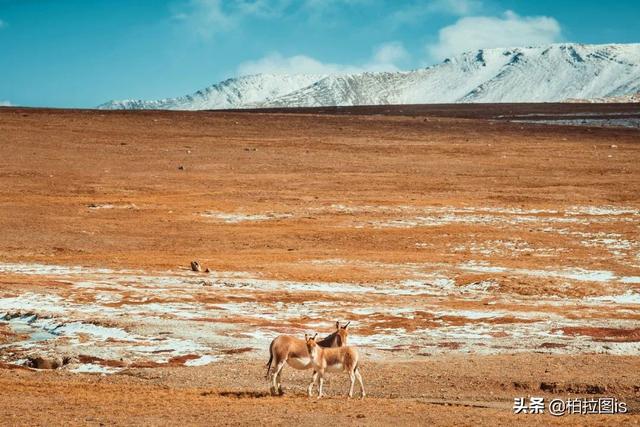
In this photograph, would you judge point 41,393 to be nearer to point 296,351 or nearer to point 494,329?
point 296,351

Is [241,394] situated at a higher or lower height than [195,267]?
lower

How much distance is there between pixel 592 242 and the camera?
144ft

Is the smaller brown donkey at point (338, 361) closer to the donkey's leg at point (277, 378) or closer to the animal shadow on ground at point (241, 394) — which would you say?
the donkey's leg at point (277, 378)

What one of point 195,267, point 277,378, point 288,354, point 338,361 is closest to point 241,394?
point 277,378

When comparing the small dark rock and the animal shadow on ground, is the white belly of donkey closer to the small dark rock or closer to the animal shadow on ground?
the animal shadow on ground

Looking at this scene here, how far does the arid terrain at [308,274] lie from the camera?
18312 millimetres

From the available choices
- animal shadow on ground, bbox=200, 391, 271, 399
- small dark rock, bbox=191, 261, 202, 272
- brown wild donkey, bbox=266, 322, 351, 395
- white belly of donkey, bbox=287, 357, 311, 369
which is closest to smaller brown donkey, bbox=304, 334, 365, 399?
white belly of donkey, bbox=287, 357, 311, 369

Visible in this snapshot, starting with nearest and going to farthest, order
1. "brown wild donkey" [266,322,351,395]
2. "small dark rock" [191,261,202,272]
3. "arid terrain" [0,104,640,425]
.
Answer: "brown wild donkey" [266,322,351,395]
"arid terrain" [0,104,640,425]
"small dark rock" [191,261,202,272]

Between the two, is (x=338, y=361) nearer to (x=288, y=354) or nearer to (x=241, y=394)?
(x=288, y=354)

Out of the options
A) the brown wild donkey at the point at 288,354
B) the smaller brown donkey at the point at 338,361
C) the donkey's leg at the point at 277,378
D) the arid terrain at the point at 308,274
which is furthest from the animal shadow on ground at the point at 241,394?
the smaller brown donkey at the point at 338,361

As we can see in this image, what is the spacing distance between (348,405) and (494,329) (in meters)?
9.76

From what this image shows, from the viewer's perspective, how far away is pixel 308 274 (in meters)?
34.5

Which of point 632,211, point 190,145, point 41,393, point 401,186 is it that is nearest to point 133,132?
point 190,145

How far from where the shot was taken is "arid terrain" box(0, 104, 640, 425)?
721 inches
